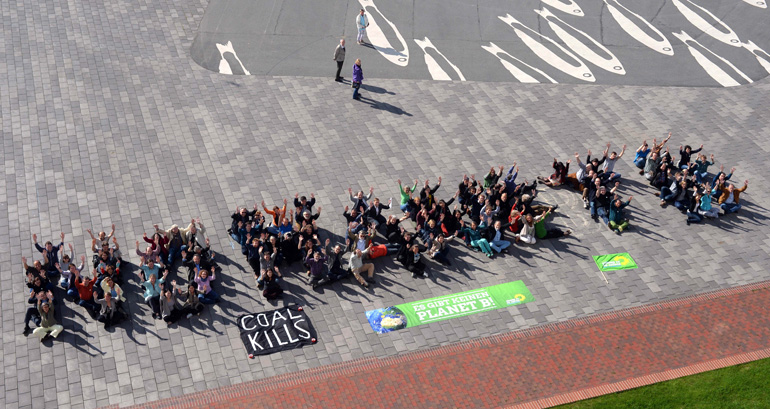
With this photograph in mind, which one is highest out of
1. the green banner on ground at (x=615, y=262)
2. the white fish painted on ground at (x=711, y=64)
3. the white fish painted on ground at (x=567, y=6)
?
the white fish painted on ground at (x=711, y=64)

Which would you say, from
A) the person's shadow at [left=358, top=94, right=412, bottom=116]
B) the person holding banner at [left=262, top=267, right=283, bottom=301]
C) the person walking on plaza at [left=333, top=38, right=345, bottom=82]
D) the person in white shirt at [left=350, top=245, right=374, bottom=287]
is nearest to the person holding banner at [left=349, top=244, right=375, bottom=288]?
the person in white shirt at [left=350, top=245, right=374, bottom=287]

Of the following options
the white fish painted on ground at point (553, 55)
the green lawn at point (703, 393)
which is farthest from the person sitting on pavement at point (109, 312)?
the white fish painted on ground at point (553, 55)

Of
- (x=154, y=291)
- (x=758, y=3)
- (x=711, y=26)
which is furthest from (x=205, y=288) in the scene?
(x=758, y=3)

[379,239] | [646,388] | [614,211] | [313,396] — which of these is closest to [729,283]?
[614,211]

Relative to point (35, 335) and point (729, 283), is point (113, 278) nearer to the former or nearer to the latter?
point (35, 335)

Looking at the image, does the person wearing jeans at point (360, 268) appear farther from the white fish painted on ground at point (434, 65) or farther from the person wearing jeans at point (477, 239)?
the white fish painted on ground at point (434, 65)
